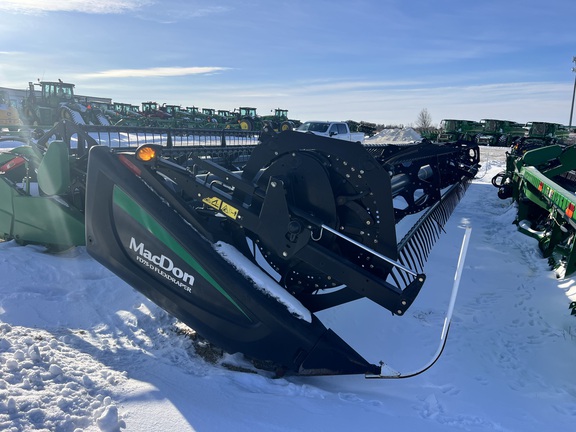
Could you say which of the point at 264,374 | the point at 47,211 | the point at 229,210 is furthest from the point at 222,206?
the point at 47,211

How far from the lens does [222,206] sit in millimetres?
3393

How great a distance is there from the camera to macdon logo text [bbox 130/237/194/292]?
3.30 meters

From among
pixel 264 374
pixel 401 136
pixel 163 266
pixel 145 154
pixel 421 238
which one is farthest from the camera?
pixel 401 136

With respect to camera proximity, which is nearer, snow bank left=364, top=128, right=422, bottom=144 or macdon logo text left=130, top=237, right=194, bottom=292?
macdon logo text left=130, top=237, right=194, bottom=292

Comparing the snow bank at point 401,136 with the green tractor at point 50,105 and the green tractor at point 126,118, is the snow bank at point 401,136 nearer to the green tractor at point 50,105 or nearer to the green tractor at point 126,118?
the green tractor at point 126,118

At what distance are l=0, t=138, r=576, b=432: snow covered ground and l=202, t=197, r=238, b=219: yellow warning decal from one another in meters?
1.09

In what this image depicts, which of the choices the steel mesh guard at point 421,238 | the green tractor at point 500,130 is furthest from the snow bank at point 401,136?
the steel mesh guard at point 421,238

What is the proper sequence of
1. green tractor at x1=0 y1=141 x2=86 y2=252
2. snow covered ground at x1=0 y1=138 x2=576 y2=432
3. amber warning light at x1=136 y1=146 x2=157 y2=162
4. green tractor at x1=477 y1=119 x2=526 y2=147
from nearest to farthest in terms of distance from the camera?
snow covered ground at x1=0 y1=138 x2=576 y2=432 < amber warning light at x1=136 y1=146 x2=157 y2=162 < green tractor at x1=0 y1=141 x2=86 y2=252 < green tractor at x1=477 y1=119 x2=526 y2=147

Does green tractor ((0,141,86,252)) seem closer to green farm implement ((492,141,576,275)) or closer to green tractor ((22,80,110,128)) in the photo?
green farm implement ((492,141,576,275))

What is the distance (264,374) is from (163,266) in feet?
3.59

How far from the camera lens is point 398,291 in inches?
122

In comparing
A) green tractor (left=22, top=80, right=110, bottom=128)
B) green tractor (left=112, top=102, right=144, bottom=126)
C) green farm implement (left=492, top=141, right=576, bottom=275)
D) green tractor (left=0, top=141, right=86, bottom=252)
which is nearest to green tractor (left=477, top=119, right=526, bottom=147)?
green tractor (left=112, top=102, right=144, bottom=126)

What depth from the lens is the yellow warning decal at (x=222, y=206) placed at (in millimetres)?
3369

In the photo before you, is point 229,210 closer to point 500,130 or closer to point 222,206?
point 222,206
